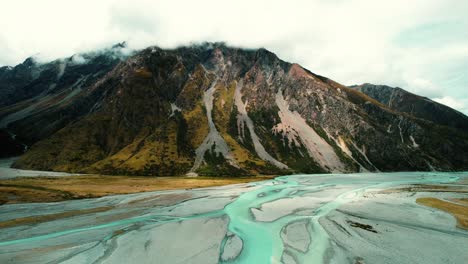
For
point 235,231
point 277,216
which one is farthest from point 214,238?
point 277,216

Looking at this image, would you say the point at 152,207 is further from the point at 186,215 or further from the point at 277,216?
the point at 277,216

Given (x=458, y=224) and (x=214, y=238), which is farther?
(x=458, y=224)

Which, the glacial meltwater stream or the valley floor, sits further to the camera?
the valley floor

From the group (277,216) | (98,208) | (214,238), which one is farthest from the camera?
(98,208)

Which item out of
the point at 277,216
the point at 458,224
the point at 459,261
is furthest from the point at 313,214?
the point at 459,261

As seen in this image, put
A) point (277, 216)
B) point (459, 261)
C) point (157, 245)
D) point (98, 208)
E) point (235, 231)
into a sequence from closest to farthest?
point (459, 261), point (157, 245), point (235, 231), point (277, 216), point (98, 208)

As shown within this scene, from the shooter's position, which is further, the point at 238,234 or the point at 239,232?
the point at 239,232

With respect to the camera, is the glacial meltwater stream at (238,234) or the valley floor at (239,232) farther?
the valley floor at (239,232)
